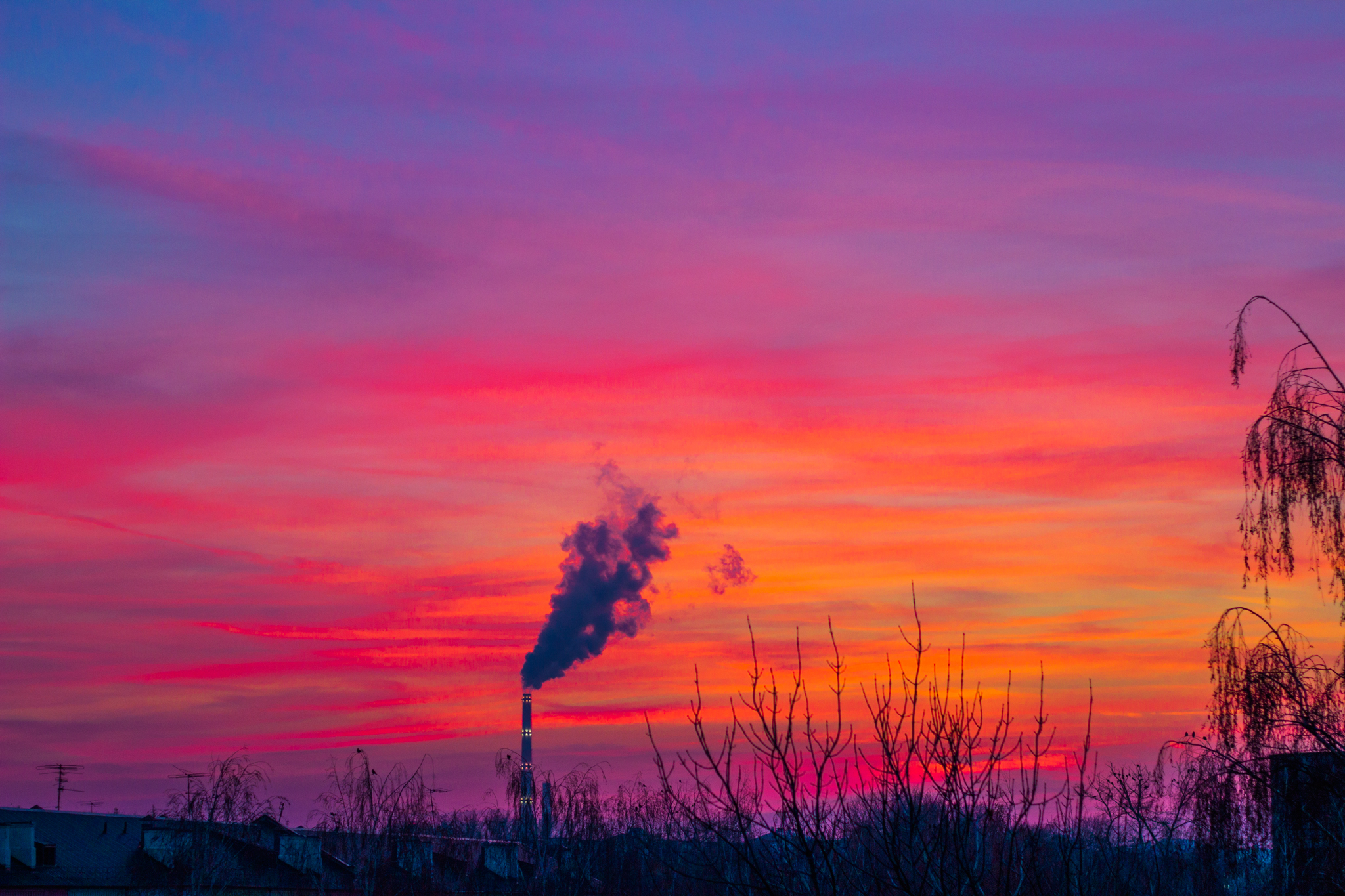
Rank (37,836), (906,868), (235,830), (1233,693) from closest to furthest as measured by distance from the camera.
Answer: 1. (1233,693)
2. (906,868)
3. (235,830)
4. (37,836)

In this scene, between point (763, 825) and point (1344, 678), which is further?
point (1344, 678)

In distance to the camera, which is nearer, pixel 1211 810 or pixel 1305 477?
pixel 1305 477

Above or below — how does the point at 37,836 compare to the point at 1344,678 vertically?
below

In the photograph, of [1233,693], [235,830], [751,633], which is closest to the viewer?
[751,633]

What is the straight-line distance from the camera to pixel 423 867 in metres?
47.3

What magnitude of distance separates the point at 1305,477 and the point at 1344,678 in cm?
206

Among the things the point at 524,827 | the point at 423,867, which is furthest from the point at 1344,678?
the point at 423,867

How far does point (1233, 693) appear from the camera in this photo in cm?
1399

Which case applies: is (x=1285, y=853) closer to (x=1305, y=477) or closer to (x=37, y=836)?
(x=1305, y=477)

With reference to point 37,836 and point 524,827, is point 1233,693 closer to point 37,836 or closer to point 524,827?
point 524,827

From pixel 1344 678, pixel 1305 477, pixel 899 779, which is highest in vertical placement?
pixel 1305 477

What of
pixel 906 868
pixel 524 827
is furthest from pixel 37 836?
pixel 906 868

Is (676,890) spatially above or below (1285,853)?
below

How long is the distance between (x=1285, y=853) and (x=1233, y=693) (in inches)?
85.3
